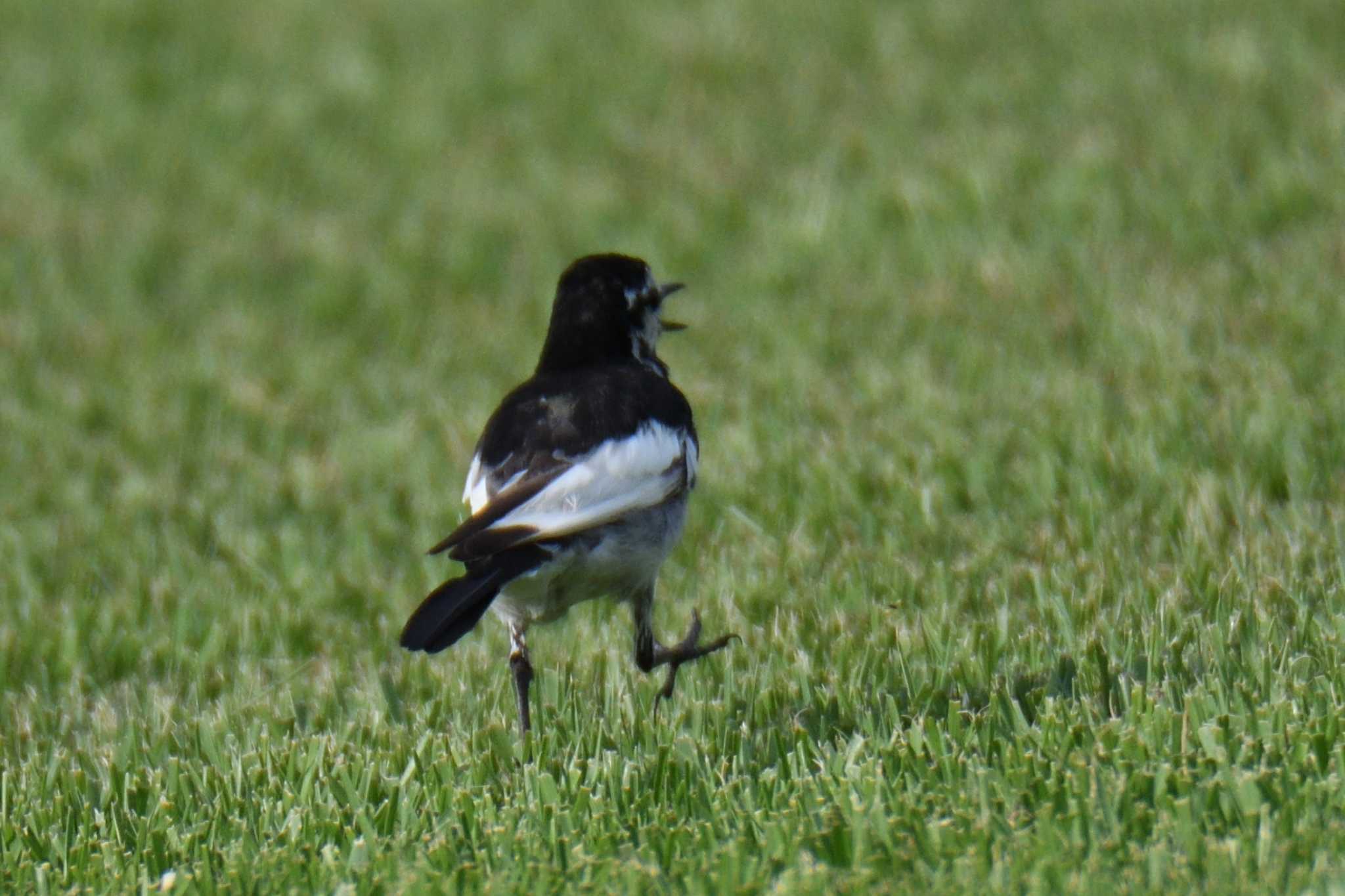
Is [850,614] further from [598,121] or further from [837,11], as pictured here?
[837,11]

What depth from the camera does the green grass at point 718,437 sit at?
4.39m

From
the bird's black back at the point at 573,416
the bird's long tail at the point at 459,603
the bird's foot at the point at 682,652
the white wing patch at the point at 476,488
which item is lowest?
the bird's foot at the point at 682,652

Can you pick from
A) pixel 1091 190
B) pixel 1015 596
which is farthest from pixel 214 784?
pixel 1091 190

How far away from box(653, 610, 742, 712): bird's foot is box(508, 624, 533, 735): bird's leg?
36 cm

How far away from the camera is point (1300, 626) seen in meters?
5.07

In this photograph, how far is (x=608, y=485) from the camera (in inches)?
195

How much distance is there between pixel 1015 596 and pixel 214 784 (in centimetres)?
244

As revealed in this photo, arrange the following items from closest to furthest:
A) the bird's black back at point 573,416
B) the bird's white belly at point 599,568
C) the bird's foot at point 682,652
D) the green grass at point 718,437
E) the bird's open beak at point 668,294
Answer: the green grass at point 718,437
the bird's white belly at point 599,568
the bird's black back at point 573,416
the bird's foot at point 682,652
the bird's open beak at point 668,294

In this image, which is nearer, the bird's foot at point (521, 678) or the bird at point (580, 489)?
the bird at point (580, 489)

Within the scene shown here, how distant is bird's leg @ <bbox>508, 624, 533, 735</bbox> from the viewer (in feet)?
17.2

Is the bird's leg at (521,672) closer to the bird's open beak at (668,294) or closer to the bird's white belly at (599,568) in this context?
the bird's white belly at (599,568)

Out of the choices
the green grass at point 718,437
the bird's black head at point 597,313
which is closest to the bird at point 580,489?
the bird's black head at point 597,313

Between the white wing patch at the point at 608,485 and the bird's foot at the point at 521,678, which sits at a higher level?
the white wing patch at the point at 608,485

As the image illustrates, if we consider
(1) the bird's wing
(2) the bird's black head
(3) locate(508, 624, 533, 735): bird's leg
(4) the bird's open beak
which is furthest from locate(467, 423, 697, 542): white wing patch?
(4) the bird's open beak
